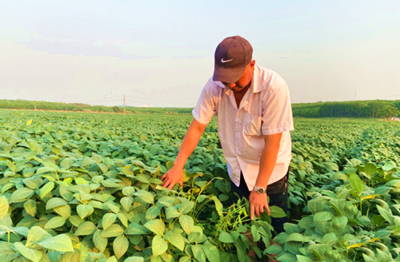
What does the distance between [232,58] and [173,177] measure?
3.31 feet

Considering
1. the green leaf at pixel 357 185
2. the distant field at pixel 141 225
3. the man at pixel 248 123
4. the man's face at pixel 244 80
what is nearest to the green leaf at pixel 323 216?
the distant field at pixel 141 225

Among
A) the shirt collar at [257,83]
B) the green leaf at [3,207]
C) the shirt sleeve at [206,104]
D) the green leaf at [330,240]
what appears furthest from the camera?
the shirt sleeve at [206,104]

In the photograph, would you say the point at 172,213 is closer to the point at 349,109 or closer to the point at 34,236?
the point at 34,236

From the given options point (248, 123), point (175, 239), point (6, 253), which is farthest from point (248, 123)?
point (6, 253)

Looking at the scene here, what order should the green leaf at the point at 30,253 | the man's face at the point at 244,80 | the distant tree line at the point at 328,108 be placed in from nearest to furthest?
the green leaf at the point at 30,253
the man's face at the point at 244,80
the distant tree line at the point at 328,108

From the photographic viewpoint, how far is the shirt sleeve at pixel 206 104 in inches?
90.3

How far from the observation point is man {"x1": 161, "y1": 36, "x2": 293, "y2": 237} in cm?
182

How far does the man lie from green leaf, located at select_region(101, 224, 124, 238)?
62 centimetres

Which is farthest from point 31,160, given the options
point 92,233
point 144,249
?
point 144,249

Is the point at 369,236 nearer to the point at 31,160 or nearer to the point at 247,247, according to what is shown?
the point at 247,247

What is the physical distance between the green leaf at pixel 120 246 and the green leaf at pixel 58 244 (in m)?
0.39

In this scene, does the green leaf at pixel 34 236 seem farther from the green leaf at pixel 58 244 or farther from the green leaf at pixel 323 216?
the green leaf at pixel 323 216

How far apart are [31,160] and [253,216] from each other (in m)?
1.87

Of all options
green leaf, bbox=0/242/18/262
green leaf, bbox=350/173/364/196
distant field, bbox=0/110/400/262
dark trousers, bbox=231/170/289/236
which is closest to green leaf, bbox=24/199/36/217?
distant field, bbox=0/110/400/262
